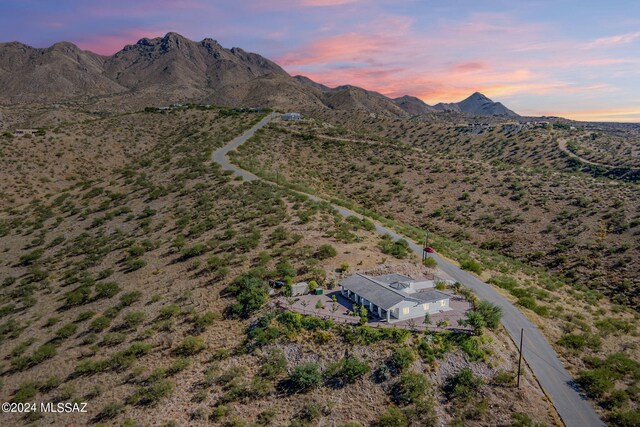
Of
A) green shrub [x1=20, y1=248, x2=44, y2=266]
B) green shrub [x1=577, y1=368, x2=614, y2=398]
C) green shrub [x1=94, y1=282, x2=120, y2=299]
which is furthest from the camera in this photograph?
green shrub [x1=20, y1=248, x2=44, y2=266]

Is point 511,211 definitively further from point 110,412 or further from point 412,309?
point 110,412

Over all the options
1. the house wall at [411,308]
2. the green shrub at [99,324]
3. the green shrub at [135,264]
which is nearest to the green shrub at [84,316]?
the green shrub at [99,324]

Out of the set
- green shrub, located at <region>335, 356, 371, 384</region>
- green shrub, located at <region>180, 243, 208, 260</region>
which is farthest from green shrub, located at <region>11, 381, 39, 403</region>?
green shrub, located at <region>335, 356, 371, 384</region>

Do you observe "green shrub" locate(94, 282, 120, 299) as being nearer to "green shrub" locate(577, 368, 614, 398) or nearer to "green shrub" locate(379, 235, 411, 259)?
"green shrub" locate(379, 235, 411, 259)

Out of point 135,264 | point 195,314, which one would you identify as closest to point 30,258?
point 135,264

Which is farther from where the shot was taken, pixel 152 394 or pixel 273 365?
pixel 273 365
